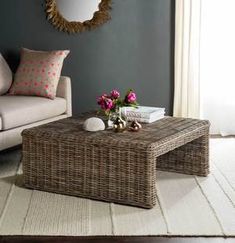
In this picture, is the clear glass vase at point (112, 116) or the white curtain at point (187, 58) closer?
the clear glass vase at point (112, 116)

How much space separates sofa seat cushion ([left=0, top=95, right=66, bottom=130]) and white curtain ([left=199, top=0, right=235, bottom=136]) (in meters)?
1.46

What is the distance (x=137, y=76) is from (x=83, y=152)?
2.19 metres

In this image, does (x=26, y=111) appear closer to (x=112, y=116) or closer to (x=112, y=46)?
(x=112, y=116)

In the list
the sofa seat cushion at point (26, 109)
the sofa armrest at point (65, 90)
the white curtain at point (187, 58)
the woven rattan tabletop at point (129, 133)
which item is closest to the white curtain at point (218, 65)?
the white curtain at point (187, 58)

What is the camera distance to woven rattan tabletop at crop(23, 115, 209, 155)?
3.12 meters

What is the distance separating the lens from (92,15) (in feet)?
16.9

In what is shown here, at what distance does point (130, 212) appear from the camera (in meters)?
3.04

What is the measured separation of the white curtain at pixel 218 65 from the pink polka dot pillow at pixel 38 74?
4.57 ft

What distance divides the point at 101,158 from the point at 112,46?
2244mm

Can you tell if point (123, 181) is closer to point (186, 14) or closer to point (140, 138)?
point (140, 138)

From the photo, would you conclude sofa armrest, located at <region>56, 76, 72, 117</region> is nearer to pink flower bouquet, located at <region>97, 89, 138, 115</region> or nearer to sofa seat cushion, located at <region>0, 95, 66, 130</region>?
sofa seat cushion, located at <region>0, 95, 66, 130</region>

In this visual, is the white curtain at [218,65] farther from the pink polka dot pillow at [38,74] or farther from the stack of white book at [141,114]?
the stack of white book at [141,114]

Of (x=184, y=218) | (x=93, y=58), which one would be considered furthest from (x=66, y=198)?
(x=93, y=58)

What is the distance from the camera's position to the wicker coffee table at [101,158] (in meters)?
3.08
